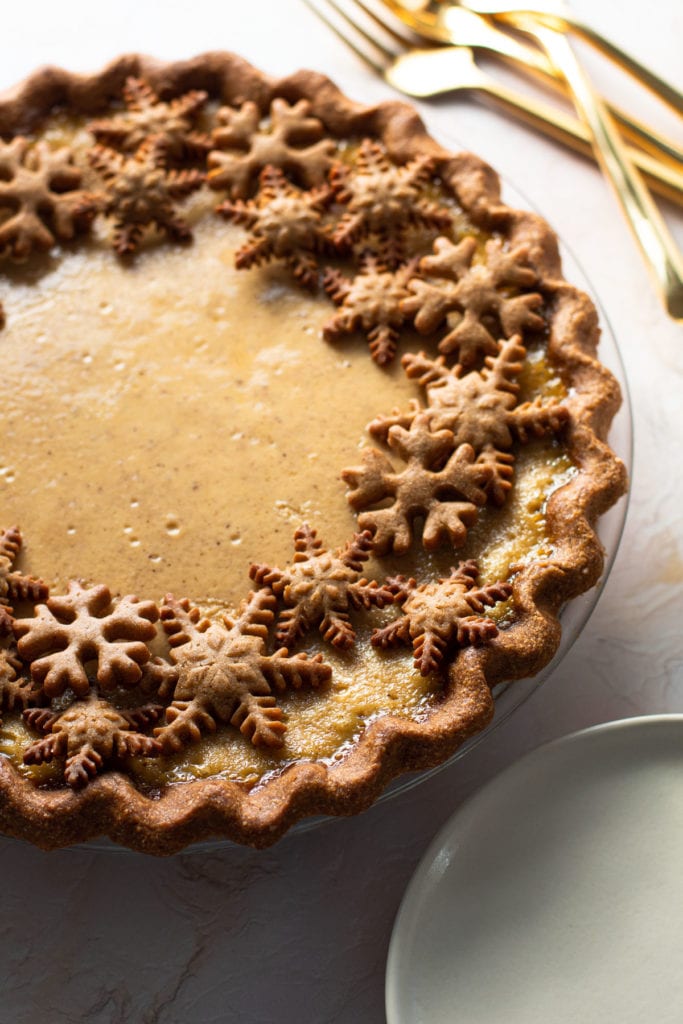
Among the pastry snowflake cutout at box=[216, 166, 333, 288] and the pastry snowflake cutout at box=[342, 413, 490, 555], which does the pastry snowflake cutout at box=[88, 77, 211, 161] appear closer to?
the pastry snowflake cutout at box=[216, 166, 333, 288]

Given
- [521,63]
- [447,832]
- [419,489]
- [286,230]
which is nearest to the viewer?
[447,832]

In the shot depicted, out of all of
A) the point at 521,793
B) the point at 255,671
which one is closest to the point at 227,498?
the point at 255,671

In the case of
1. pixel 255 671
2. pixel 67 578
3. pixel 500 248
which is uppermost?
pixel 500 248

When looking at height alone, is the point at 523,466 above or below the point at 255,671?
above

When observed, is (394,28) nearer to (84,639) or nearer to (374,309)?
(374,309)

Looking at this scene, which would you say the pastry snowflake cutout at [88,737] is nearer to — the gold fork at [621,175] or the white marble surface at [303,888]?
the white marble surface at [303,888]

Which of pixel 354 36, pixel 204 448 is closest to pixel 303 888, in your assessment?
pixel 204 448

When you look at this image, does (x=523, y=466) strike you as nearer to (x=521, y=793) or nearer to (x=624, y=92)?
(x=521, y=793)
